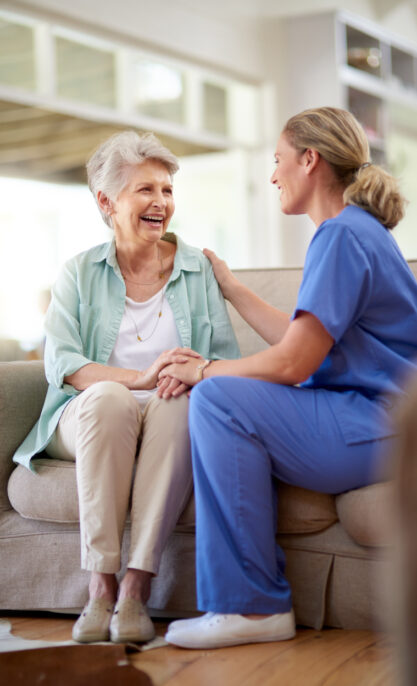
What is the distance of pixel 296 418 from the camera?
1685mm

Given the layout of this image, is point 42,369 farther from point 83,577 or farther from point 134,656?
point 134,656

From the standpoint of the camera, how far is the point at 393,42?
6.90 meters

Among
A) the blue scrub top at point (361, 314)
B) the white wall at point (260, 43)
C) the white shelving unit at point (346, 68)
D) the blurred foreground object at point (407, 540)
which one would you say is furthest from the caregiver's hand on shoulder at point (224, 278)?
the white shelving unit at point (346, 68)

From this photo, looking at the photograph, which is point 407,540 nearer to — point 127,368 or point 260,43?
point 127,368

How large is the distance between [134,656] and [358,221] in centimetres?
97

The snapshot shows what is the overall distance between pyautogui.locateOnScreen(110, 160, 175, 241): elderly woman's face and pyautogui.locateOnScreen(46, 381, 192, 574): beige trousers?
1.77 ft

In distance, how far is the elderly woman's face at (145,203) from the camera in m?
2.21

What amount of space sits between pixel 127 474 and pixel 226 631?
0.39 meters

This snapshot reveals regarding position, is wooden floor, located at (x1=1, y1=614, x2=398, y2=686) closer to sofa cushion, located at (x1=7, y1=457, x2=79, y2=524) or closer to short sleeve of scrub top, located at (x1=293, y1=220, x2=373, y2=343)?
sofa cushion, located at (x1=7, y1=457, x2=79, y2=524)

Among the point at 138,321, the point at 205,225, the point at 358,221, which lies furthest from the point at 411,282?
the point at 205,225

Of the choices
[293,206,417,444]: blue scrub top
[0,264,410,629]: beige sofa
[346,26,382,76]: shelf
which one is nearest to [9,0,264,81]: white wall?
[346,26,382,76]: shelf

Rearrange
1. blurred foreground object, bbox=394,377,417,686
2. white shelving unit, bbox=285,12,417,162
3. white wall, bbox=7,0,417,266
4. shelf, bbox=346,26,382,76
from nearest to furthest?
1. blurred foreground object, bbox=394,377,417,686
2. white wall, bbox=7,0,417,266
3. white shelving unit, bbox=285,12,417,162
4. shelf, bbox=346,26,382,76

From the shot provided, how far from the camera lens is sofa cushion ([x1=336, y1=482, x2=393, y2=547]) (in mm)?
1650

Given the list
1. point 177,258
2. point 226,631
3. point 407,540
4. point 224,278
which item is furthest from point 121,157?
point 407,540
